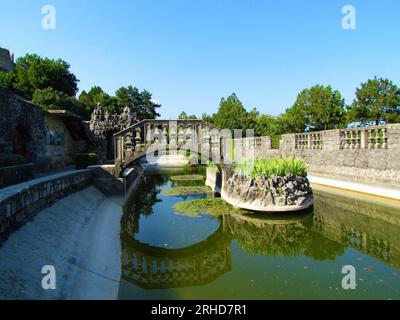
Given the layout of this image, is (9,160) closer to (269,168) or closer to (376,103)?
(269,168)

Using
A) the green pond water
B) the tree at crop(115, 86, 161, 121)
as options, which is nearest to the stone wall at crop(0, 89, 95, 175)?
the green pond water

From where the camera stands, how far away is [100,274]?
6.30 metres

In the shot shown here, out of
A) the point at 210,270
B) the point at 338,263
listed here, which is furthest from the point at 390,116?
the point at 210,270

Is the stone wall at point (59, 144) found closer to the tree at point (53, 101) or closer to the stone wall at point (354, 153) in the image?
the tree at point (53, 101)

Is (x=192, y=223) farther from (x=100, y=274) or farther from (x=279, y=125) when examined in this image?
(x=279, y=125)

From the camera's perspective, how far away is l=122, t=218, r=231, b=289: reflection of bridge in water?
21.9 feet

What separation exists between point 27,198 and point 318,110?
4157cm

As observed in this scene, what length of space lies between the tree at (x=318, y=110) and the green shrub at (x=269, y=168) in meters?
32.0

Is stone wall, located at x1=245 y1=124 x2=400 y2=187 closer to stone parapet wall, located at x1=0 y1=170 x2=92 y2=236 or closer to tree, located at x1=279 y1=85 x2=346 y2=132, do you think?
stone parapet wall, located at x1=0 y1=170 x2=92 y2=236

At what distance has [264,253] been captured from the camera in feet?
26.6

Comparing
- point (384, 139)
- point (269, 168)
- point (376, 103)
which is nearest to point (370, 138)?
point (384, 139)

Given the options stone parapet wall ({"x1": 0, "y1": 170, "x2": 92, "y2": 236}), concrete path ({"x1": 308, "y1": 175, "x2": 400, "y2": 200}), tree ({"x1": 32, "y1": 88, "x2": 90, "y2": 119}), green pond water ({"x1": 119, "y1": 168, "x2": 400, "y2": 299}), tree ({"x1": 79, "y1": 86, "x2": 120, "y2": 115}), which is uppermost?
tree ({"x1": 79, "y1": 86, "x2": 120, "y2": 115})

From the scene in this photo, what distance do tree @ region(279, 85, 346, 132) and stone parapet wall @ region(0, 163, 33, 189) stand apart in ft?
130

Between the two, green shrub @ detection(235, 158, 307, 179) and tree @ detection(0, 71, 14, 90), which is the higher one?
tree @ detection(0, 71, 14, 90)
